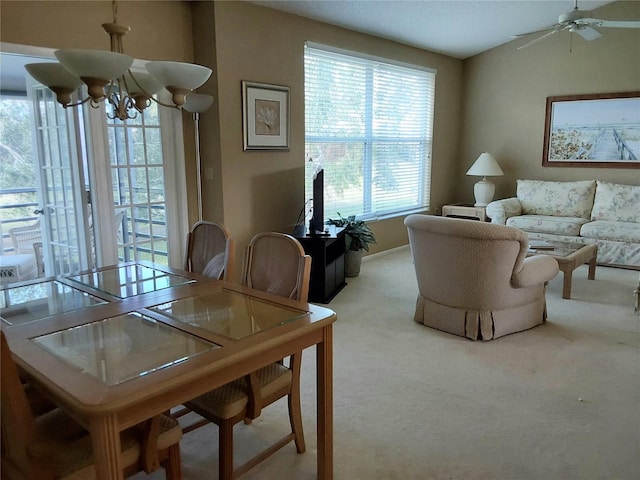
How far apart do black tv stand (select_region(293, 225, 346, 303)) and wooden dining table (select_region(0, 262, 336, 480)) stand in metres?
1.85

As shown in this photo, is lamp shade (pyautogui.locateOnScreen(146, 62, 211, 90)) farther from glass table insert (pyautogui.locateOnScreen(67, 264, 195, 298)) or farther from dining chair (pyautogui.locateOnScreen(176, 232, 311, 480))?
glass table insert (pyautogui.locateOnScreen(67, 264, 195, 298))

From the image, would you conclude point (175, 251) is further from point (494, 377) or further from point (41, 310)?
point (494, 377)

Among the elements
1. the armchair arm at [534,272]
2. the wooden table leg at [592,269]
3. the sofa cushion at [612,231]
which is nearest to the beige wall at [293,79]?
the sofa cushion at [612,231]

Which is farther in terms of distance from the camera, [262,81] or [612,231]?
[612,231]

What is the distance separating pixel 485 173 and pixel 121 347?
571cm

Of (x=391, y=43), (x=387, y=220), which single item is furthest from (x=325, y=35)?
(x=387, y=220)

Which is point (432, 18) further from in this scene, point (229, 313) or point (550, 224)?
point (229, 313)

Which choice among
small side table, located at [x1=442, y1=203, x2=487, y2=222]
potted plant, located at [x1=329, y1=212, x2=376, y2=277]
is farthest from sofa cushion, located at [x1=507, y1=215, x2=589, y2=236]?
potted plant, located at [x1=329, y1=212, x2=376, y2=277]

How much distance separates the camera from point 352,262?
16.3ft

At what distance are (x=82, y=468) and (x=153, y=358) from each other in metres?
0.36

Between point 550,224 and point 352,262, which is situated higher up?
point 550,224

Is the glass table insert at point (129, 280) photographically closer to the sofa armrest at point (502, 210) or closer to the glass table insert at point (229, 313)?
the glass table insert at point (229, 313)

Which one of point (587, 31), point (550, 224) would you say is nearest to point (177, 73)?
point (587, 31)

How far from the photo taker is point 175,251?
163 inches
